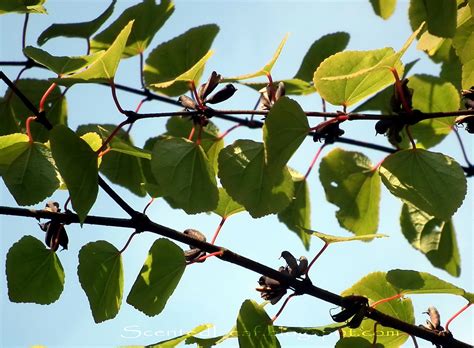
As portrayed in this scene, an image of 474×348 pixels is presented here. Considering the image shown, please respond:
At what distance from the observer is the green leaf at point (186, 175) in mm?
1226

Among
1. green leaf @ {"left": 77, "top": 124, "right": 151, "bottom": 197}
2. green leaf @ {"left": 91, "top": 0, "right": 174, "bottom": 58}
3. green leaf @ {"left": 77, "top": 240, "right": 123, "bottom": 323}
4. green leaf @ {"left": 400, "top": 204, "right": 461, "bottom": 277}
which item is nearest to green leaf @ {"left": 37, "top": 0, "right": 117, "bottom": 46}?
green leaf @ {"left": 91, "top": 0, "right": 174, "bottom": 58}

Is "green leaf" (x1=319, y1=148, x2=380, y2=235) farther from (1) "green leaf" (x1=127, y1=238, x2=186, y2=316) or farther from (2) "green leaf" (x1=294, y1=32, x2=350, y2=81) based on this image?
(1) "green leaf" (x1=127, y1=238, x2=186, y2=316)

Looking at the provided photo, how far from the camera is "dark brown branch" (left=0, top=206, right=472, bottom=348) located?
1157mm

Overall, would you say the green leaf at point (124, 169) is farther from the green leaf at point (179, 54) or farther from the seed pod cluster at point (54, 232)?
the seed pod cluster at point (54, 232)

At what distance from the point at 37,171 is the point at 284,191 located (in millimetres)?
476

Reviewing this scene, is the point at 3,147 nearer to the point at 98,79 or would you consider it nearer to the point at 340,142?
the point at 98,79

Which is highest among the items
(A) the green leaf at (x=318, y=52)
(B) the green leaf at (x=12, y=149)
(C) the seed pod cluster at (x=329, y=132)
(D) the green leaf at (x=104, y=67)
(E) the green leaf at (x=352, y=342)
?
(A) the green leaf at (x=318, y=52)

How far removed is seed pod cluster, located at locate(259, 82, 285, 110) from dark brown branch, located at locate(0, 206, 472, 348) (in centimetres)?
29

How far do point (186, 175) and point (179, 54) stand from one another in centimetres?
45

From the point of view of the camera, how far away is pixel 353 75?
107 centimetres

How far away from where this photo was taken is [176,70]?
162 centimetres

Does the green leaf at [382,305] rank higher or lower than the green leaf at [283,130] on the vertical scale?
lower

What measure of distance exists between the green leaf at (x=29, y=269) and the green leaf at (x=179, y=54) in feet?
1.57

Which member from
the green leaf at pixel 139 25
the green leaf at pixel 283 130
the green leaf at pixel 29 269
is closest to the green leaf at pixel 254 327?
the green leaf at pixel 283 130
